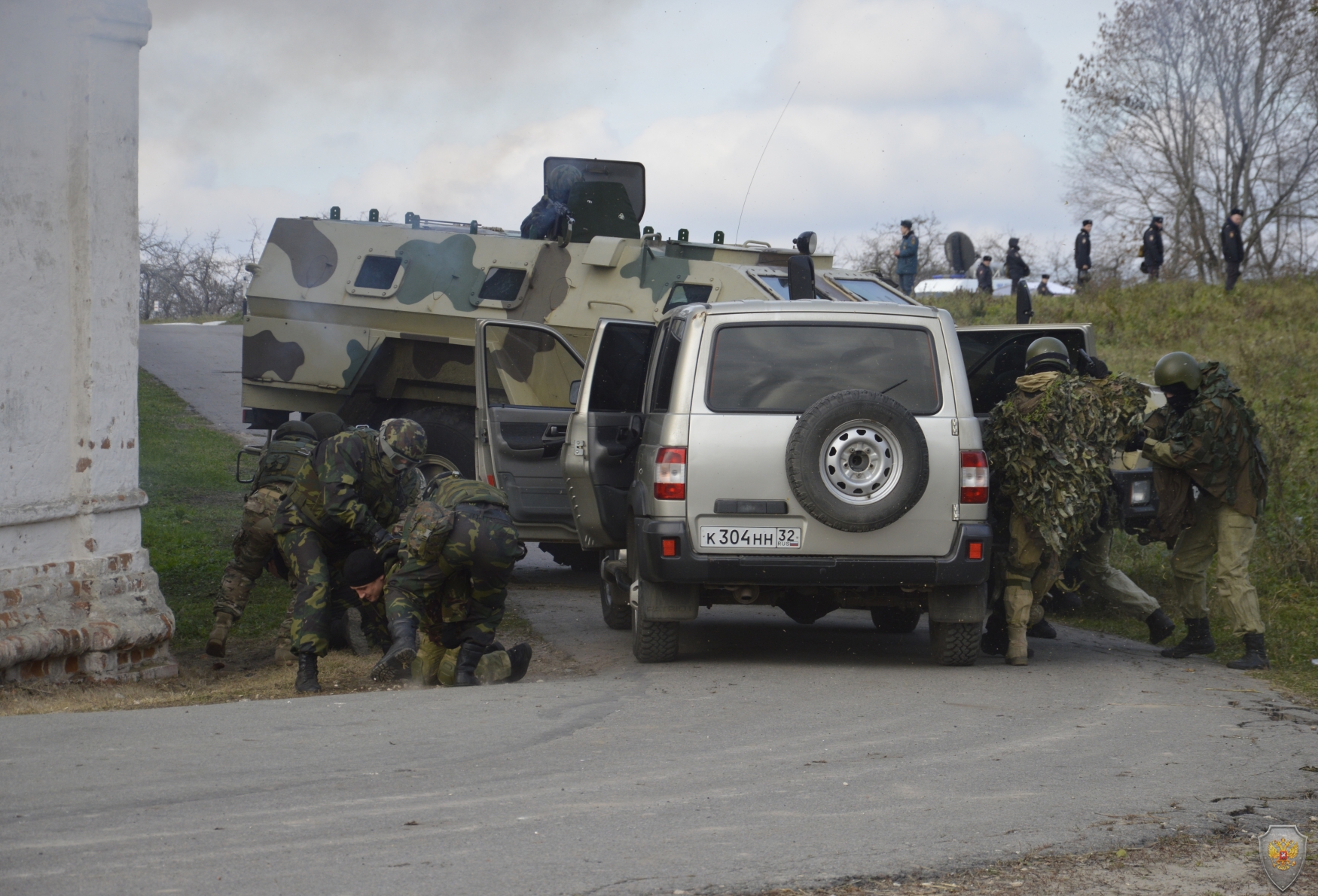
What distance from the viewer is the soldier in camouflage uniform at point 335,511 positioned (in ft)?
23.5

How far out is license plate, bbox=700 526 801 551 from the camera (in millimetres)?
6781

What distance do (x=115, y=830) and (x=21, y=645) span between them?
2.66 meters

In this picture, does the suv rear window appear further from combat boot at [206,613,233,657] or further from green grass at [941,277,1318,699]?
combat boot at [206,613,233,657]

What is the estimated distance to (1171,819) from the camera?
4.49 metres

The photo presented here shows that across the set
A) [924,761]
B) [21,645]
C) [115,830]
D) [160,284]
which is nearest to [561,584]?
[21,645]

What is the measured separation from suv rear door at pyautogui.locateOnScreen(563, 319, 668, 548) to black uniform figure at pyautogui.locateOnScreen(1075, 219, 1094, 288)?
19.5 metres

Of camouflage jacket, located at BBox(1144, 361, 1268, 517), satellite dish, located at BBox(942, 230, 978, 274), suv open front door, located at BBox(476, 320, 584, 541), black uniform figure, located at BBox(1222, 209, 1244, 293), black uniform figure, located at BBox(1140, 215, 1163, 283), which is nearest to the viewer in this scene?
camouflage jacket, located at BBox(1144, 361, 1268, 517)

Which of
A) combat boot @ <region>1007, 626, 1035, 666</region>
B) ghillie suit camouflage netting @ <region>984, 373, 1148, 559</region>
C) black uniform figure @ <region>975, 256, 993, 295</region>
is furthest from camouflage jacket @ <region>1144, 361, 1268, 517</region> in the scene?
black uniform figure @ <region>975, 256, 993, 295</region>

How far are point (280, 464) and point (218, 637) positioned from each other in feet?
3.73

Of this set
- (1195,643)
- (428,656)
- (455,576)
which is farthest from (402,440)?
(1195,643)

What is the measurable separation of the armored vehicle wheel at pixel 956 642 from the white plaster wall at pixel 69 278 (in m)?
4.11

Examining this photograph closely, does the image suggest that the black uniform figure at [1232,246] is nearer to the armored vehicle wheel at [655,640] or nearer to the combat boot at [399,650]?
the armored vehicle wheel at [655,640]

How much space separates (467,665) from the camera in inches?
277

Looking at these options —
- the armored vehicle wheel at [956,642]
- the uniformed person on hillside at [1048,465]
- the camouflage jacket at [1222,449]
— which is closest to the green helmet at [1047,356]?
the uniformed person on hillside at [1048,465]
